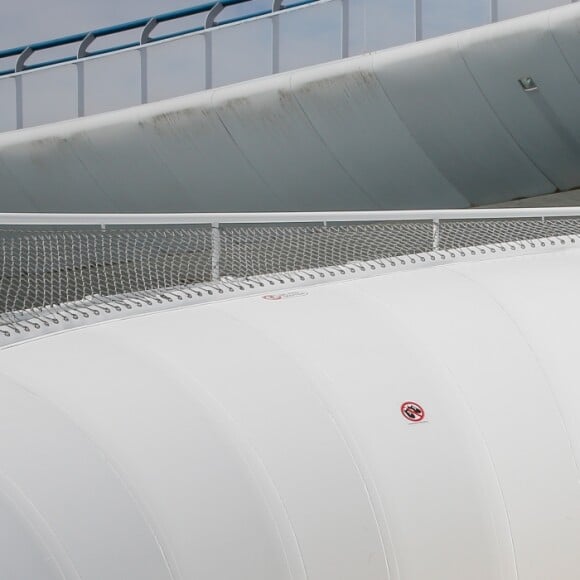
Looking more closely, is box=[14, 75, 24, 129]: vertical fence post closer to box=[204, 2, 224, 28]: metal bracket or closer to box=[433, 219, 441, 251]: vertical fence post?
box=[204, 2, 224, 28]: metal bracket

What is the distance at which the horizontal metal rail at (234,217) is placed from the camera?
4629 millimetres

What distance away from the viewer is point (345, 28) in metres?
14.7

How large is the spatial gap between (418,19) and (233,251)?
9.05m

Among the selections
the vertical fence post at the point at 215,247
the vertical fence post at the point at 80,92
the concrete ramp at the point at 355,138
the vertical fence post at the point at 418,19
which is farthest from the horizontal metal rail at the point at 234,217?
the vertical fence post at the point at 80,92

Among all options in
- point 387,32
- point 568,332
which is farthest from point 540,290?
point 387,32

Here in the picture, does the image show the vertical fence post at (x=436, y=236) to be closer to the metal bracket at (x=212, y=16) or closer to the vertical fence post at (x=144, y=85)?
the metal bracket at (x=212, y=16)

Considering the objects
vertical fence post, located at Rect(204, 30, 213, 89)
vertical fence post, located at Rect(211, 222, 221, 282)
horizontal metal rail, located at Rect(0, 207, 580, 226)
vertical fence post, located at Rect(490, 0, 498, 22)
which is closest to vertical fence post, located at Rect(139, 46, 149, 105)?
vertical fence post, located at Rect(204, 30, 213, 89)

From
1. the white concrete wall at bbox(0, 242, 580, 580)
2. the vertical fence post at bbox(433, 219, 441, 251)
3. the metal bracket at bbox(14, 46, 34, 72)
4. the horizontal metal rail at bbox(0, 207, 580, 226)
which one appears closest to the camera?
the white concrete wall at bbox(0, 242, 580, 580)

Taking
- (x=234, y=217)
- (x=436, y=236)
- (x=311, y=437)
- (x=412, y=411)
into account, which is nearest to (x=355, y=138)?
(x=436, y=236)

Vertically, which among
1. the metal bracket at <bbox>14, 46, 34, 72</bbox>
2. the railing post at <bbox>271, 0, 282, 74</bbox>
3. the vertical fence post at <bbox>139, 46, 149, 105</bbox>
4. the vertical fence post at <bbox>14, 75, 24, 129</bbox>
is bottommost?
the railing post at <bbox>271, 0, 282, 74</bbox>

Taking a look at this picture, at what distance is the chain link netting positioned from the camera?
588 centimetres

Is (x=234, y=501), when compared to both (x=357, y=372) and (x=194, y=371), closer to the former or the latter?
(x=194, y=371)

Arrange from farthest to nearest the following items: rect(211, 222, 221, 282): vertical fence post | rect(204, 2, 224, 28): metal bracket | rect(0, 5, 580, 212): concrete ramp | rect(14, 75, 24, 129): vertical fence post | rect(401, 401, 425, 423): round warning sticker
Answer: rect(14, 75, 24, 129): vertical fence post → rect(204, 2, 224, 28): metal bracket → rect(0, 5, 580, 212): concrete ramp → rect(211, 222, 221, 282): vertical fence post → rect(401, 401, 425, 423): round warning sticker

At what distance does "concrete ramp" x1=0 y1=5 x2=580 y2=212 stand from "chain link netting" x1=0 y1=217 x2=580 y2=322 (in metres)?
7.02
